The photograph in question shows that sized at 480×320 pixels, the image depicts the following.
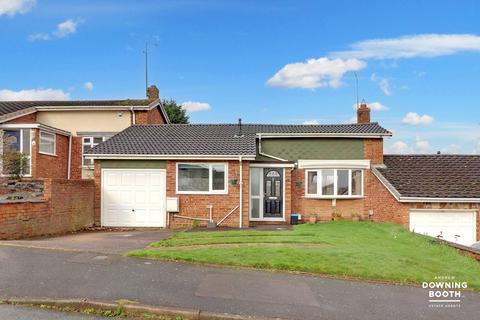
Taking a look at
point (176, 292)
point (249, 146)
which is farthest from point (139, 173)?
point (176, 292)

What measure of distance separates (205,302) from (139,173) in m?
10.6

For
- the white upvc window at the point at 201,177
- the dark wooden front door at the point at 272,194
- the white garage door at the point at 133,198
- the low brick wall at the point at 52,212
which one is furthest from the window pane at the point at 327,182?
the low brick wall at the point at 52,212

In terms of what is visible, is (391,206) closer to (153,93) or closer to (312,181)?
(312,181)

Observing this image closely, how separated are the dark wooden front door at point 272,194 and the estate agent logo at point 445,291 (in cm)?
934

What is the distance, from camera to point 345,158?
18.1 metres

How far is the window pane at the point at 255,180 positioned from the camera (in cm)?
1723

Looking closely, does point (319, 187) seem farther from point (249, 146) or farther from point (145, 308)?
point (145, 308)

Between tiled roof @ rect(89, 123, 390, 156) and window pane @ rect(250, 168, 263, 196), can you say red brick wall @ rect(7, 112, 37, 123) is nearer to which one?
tiled roof @ rect(89, 123, 390, 156)

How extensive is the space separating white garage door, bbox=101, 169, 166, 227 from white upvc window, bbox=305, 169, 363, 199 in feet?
20.2

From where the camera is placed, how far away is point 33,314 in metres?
5.53

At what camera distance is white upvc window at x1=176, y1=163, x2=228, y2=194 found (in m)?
16.0

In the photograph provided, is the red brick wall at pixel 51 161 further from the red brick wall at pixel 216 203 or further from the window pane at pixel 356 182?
the window pane at pixel 356 182

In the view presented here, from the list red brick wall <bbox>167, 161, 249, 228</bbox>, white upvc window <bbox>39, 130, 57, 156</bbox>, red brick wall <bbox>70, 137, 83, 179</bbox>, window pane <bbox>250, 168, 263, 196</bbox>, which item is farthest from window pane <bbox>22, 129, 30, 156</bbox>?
window pane <bbox>250, 168, 263, 196</bbox>

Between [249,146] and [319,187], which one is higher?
[249,146]
